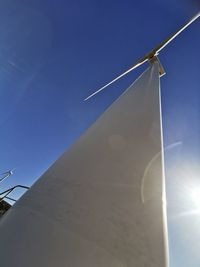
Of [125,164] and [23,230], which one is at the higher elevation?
[125,164]

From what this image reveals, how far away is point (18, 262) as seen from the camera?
117 cm

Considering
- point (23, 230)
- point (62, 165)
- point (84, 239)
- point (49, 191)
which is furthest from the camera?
point (62, 165)

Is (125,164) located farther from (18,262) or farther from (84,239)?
(18,262)

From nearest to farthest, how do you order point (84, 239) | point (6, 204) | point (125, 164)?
point (84, 239), point (125, 164), point (6, 204)

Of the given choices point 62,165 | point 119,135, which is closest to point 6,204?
point 62,165

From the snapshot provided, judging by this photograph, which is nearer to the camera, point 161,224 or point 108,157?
point 161,224

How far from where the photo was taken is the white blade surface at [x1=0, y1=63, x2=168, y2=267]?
122 centimetres

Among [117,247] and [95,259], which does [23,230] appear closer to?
[95,259]

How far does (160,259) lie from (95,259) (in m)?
0.49

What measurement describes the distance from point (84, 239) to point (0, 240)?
0.67 m

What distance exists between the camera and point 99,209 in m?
1.47

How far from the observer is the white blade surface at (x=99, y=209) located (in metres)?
1.22

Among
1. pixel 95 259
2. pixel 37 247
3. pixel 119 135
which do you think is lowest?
pixel 37 247

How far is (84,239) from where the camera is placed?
4.18ft
